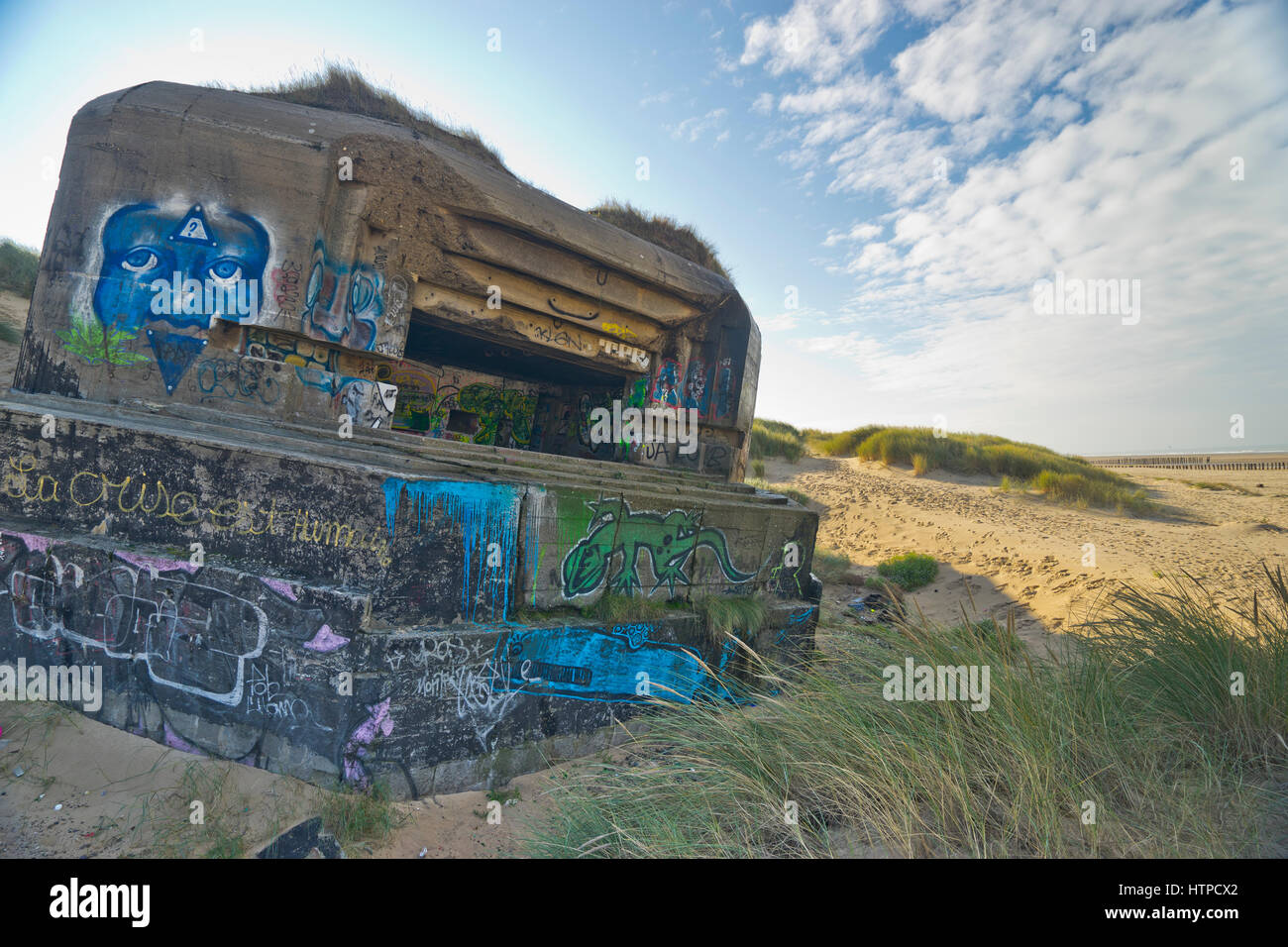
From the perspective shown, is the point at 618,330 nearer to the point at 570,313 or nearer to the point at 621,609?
the point at 570,313

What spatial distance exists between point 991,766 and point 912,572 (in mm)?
9462

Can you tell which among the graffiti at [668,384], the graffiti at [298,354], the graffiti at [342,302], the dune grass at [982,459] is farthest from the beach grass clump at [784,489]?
the graffiti at [298,354]

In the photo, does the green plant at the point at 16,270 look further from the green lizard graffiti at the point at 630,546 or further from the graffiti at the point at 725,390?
the green lizard graffiti at the point at 630,546

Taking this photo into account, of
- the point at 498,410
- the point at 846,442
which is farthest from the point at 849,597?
the point at 846,442

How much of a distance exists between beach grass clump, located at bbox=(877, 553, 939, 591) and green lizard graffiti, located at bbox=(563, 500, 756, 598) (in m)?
6.50

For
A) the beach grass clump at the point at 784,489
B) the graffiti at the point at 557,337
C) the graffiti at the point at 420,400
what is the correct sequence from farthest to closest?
the beach grass clump at the point at 784,489 < the graffiti at the point at 420,400 < the graffiti at the point at 557,337

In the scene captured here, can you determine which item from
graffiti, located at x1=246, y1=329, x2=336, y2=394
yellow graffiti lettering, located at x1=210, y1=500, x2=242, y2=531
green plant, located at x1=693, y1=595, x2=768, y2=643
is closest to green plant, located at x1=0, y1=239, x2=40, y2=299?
graffiti, located at x1=246, y1=329, x2=336, y2=394

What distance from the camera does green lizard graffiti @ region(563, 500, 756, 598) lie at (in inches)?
204

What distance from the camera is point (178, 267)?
600 centimetres

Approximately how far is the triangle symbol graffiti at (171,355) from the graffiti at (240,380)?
0.45 ft

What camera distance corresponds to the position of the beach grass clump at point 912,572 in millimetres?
11359

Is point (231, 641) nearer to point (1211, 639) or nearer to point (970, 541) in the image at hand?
point (1211, 639)
